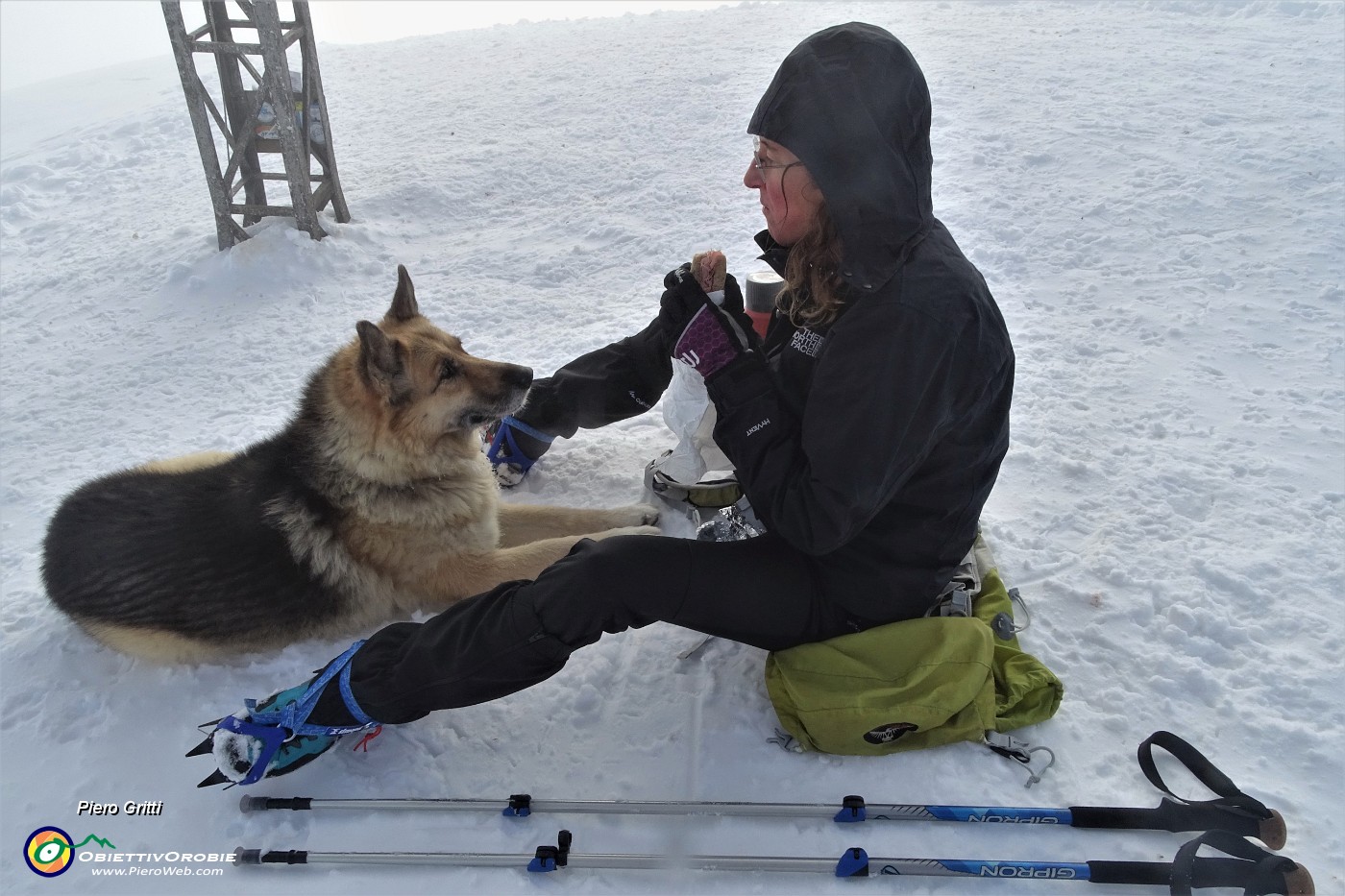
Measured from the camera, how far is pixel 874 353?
205 cm

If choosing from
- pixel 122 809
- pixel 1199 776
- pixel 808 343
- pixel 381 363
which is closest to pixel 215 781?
pixel 122 809

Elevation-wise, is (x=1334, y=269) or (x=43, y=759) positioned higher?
(x=1334, y=269)

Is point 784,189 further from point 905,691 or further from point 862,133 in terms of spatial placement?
point 905,691

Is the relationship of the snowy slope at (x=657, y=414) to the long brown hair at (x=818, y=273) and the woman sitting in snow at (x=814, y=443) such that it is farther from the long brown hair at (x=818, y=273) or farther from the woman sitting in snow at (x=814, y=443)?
the long brown hair at (x=818, y=273)

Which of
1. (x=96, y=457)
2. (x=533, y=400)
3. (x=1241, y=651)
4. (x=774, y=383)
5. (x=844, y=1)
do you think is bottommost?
(x=96, y=457)

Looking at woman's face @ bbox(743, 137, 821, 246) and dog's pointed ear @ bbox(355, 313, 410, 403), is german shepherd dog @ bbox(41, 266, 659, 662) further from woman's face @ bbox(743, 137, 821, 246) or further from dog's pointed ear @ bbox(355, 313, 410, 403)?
woman's face @ bbox(743, 137, 821, 246)

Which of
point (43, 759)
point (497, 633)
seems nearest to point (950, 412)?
point (497, 633)

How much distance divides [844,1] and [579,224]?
831 centimetres

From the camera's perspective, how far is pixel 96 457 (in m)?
4.62

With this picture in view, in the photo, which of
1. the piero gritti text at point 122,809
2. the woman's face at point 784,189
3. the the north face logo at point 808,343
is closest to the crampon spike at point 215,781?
the piero gritti text at point 122,809

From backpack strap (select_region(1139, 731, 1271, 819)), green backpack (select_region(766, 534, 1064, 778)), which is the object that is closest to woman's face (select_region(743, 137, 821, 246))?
green backpack (select_region(766, 534, 1064, 778))

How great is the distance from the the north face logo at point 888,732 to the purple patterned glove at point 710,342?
4.22 ft

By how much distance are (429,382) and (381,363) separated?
27cm

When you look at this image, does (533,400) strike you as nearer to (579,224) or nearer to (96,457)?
(96,457)
